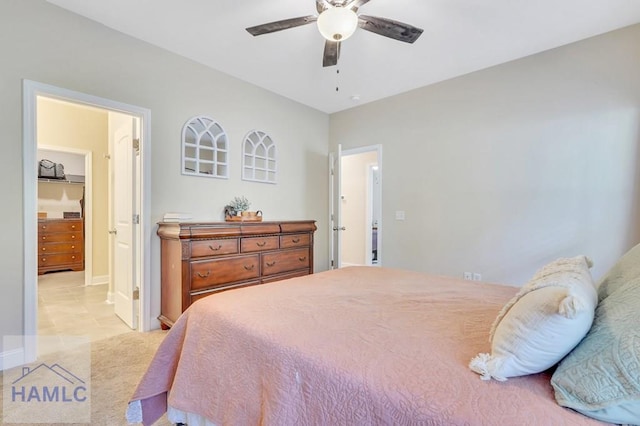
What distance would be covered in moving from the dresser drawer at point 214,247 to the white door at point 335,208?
64.4 inches

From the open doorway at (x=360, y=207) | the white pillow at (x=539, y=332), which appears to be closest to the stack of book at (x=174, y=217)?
the white pillow at (x=539, y=332)

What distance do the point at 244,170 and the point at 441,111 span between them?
2.51 m

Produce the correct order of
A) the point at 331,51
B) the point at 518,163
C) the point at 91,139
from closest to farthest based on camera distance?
the point at 331,51 → the point at 518,163 → the point at 91,139

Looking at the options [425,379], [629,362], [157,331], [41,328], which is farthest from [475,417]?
[41,328]

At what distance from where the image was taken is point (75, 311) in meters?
3.38

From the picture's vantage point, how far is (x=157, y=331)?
9.32ft

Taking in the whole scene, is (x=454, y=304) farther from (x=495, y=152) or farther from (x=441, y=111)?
(x=441, y=111)

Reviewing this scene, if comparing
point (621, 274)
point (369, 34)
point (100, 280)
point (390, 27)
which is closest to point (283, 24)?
point (390, 27)

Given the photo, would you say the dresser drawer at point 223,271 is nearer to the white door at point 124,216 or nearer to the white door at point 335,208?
the white door at point 124,216

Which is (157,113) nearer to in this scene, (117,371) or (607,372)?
(117,371)

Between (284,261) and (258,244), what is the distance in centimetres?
44

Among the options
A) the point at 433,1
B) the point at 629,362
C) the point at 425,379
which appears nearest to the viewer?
the point at 629,362

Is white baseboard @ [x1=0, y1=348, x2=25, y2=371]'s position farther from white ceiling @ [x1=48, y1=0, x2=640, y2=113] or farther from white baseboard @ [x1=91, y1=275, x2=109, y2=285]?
white baseboard @ [x1=91, y1=275, x2=109, y2=285]

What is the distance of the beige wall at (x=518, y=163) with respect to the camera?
2.58 m
